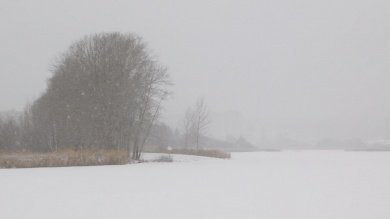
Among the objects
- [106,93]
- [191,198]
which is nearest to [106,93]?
[106,93]

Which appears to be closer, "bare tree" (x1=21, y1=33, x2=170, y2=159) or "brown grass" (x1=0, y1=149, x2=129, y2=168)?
"brown grass" (x1=0, y1=149, x2=129, y2=168)

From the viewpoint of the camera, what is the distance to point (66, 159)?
120ft

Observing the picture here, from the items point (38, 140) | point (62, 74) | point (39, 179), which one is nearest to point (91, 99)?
point (62, 74)

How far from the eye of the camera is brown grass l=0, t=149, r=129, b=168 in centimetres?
3456

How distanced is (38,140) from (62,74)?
46.8 ft

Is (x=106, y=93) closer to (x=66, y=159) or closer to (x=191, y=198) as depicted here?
(x=66, y=159)

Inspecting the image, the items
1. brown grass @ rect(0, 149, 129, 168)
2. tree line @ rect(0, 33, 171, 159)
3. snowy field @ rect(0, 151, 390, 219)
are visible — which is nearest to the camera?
snowy field @ rect(0, 151, 390, 219)

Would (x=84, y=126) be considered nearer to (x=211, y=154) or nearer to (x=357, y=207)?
(x=211, y=154)

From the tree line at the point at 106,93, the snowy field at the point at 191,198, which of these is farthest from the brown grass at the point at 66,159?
the snowy field at the point at 191,198

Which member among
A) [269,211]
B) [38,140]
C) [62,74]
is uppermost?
[62,74]

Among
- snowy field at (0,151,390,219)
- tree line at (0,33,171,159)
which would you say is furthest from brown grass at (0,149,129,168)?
snowy field at (0,151,390,219)

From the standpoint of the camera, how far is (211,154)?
55.8 meters

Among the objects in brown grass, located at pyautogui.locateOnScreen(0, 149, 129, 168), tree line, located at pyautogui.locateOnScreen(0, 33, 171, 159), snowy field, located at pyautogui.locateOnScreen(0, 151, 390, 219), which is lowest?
snowy field, located at pyautogui.locateOnScreen(0, 151, 390, 219)

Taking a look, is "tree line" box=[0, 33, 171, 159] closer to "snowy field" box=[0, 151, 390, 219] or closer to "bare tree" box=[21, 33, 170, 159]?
"bare tree" box=[21, 33, 170, 159]
